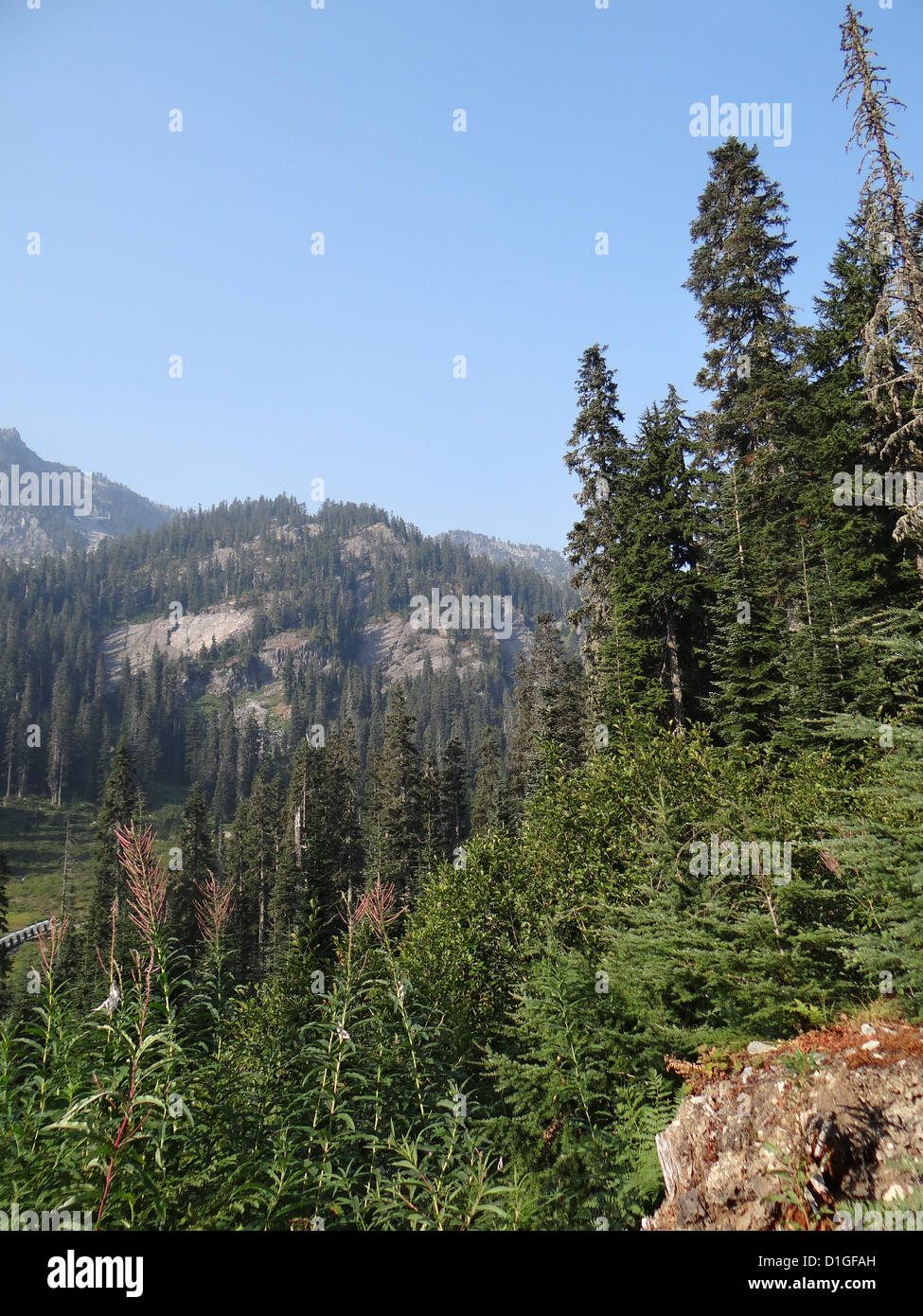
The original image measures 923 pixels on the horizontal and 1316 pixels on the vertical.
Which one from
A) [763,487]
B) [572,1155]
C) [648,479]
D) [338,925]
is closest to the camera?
[572,1155]

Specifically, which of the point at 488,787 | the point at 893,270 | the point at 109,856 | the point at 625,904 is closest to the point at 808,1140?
the point at 625,904

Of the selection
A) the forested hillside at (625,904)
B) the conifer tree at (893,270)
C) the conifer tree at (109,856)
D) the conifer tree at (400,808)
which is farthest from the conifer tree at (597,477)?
the conifer tree at (109,856)

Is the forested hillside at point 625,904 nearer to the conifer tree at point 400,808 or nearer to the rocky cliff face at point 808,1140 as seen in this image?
the rocky cliff face at point 808,1140

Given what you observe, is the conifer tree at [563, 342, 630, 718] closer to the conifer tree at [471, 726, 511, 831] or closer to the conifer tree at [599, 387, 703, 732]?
the conifer tree at [599, 387, 703, 732]

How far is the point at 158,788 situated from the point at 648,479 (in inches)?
5544

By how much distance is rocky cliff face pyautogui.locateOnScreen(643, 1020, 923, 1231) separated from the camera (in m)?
5.14

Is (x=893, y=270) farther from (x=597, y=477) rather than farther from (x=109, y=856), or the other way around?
(x=109, y=856)

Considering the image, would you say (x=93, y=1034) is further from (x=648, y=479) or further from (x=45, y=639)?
(x=45, y=639)

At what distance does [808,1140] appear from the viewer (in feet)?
18.3

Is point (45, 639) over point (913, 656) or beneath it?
over

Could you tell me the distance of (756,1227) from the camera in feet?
17.7

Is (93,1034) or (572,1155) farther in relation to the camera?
(572,1155)
